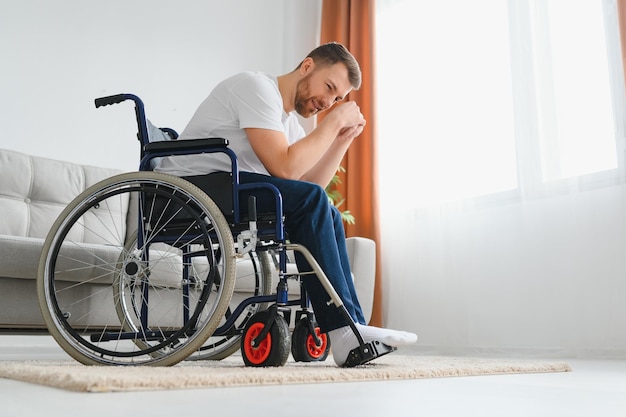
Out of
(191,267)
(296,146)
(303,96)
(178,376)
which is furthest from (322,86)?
(178,376)

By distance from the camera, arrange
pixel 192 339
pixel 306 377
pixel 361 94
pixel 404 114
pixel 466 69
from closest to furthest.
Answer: pixel 306 377, pixel 192 339, pixel 466 69, pixel 404 114, pixel 361 94

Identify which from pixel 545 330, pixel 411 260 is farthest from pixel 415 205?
pixel 545 330

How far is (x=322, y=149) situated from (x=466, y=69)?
185 centimetres

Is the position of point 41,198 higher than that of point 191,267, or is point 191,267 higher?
point 41,198

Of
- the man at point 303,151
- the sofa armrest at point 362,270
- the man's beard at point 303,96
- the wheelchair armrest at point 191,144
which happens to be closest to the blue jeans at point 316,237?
the man at point 303,151

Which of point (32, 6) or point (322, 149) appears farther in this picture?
point (32, 6)

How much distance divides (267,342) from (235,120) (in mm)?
604

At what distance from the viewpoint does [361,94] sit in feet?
12.8

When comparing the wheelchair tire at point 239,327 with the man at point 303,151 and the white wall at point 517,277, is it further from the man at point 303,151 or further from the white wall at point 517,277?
the white wall at point 517,277

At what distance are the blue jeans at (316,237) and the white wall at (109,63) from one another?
2.13m

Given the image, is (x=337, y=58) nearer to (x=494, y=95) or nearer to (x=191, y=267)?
(x=191, y=267)

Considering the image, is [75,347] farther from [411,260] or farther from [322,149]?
[411,260]

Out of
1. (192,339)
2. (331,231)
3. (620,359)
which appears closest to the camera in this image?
(192,339)

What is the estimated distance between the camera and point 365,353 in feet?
4.73
